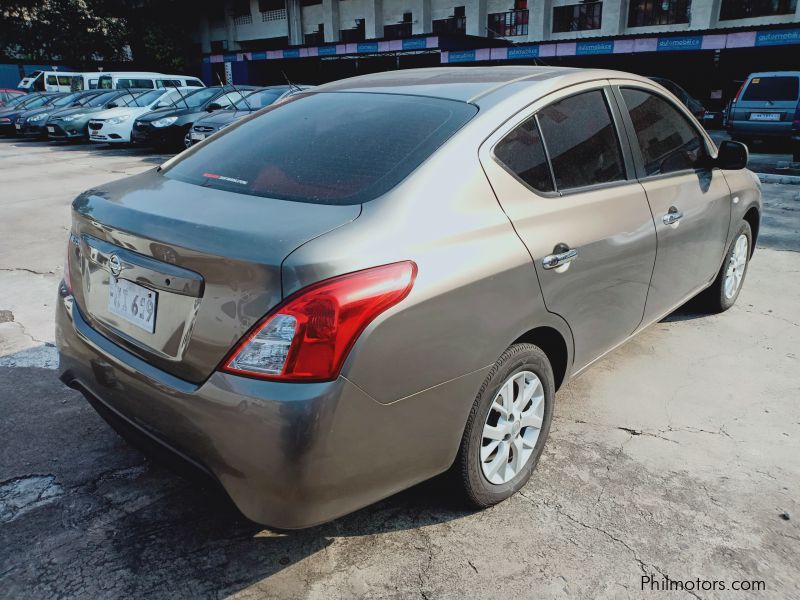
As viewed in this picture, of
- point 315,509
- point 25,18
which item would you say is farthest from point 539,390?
point 25,18

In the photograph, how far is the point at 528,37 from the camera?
33.1 metres

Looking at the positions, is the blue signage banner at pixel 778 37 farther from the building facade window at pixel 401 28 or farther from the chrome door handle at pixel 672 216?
the chrome door handle at pixel 672 216

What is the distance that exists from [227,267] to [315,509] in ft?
2.55

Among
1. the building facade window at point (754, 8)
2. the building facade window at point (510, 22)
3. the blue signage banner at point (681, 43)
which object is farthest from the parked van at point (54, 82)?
the building facade window at point (754, 8)

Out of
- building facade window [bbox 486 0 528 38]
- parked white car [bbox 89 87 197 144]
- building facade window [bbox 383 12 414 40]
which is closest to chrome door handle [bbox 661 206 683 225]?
parked white car [bbox 89 87 197 144]

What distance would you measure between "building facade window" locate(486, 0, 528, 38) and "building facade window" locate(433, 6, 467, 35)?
4.97ft

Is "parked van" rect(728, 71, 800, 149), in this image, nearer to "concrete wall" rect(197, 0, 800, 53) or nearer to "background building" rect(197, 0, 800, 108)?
"background building" rect(197, 0, 800, 108)

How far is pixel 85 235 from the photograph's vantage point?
7.93ft

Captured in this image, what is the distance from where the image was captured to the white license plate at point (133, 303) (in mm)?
2115

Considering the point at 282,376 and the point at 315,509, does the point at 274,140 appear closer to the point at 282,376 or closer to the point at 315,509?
the point at 282,376

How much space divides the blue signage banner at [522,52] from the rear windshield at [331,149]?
26.1m

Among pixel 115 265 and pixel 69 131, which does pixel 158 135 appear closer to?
pixel 69 131

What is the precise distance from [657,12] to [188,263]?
33118 millimetres

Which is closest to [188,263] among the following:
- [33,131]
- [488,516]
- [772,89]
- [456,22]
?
[488,516]
